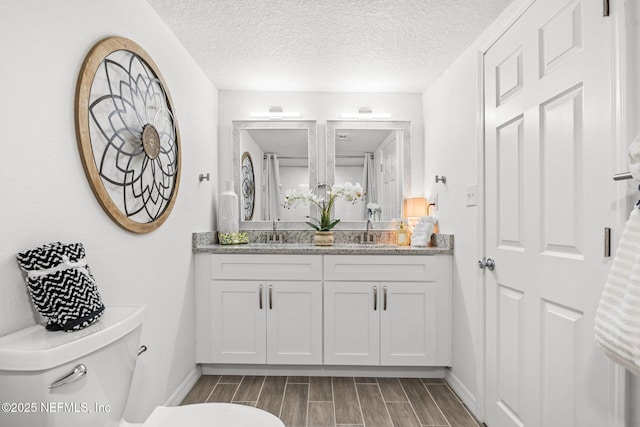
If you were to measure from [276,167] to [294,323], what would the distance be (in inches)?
53.4

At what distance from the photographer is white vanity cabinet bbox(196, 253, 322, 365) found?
8.39 feet

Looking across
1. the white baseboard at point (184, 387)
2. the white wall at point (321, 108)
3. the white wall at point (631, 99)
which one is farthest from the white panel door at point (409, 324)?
the white wall at point (631, 99)

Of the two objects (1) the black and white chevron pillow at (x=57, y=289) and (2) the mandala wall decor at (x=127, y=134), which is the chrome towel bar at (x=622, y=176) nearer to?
(1) the black and white chevron pillow at (x=57, y=289)

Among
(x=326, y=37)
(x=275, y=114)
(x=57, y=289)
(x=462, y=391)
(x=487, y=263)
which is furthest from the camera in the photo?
(x=275, y=114)

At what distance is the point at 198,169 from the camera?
8.53ft

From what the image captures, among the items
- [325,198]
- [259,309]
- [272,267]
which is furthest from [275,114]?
[259,309]

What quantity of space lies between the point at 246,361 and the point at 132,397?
0.96m

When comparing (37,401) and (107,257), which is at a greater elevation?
(107,257)

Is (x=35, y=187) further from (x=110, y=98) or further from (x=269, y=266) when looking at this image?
(x=269, y=266)

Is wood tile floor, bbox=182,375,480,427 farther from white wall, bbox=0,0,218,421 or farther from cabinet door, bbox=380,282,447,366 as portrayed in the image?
white wall, bbox=0,0,218,421

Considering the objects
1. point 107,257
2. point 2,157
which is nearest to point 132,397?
point 107,257

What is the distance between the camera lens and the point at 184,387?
2318mm

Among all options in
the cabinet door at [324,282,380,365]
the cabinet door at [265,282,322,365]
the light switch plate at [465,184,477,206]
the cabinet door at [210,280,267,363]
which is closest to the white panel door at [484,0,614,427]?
the light switch plate at [465,184,477,206]

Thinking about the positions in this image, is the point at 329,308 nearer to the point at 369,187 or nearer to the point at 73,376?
the point at 369,187
